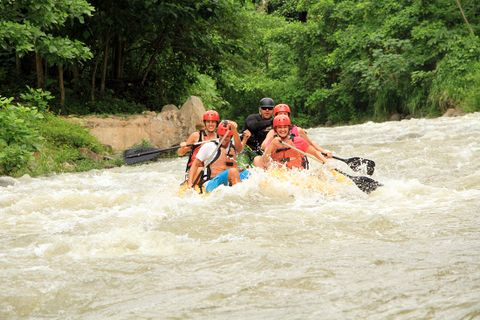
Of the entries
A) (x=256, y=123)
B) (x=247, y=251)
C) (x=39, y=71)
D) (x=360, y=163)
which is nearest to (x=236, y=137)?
(x=256, y=123)

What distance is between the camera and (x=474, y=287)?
12.7 ft

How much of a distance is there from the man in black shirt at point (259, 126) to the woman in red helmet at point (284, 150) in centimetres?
126

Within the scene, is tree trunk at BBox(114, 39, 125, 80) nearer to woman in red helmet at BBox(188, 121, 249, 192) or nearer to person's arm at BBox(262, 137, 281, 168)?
woman in red helmet at BBox(188, 121, 249, 192)

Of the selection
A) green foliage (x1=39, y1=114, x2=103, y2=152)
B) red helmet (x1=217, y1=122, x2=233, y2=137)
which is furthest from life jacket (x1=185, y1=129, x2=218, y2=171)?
green foliage (x1=39, y1=114, x2=103, y2=152)

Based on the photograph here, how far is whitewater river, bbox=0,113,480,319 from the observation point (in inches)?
155

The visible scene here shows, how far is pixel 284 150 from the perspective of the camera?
8734mm

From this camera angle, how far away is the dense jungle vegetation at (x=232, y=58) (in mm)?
11352

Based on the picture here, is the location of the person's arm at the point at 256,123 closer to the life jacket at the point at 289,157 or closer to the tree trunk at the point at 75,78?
the life jacket at the point at 289,157

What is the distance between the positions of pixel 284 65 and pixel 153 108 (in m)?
15.1

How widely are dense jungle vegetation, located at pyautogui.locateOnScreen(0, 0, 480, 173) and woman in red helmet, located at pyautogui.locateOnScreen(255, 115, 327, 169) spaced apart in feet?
11.8

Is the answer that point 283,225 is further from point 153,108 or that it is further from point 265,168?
point 153,108

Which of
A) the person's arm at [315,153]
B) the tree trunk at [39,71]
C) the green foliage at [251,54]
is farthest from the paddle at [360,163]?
the tree trunk at [39,71]

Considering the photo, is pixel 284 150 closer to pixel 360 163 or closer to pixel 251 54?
pixel 360 163

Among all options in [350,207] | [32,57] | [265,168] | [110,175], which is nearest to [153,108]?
[32,57]
